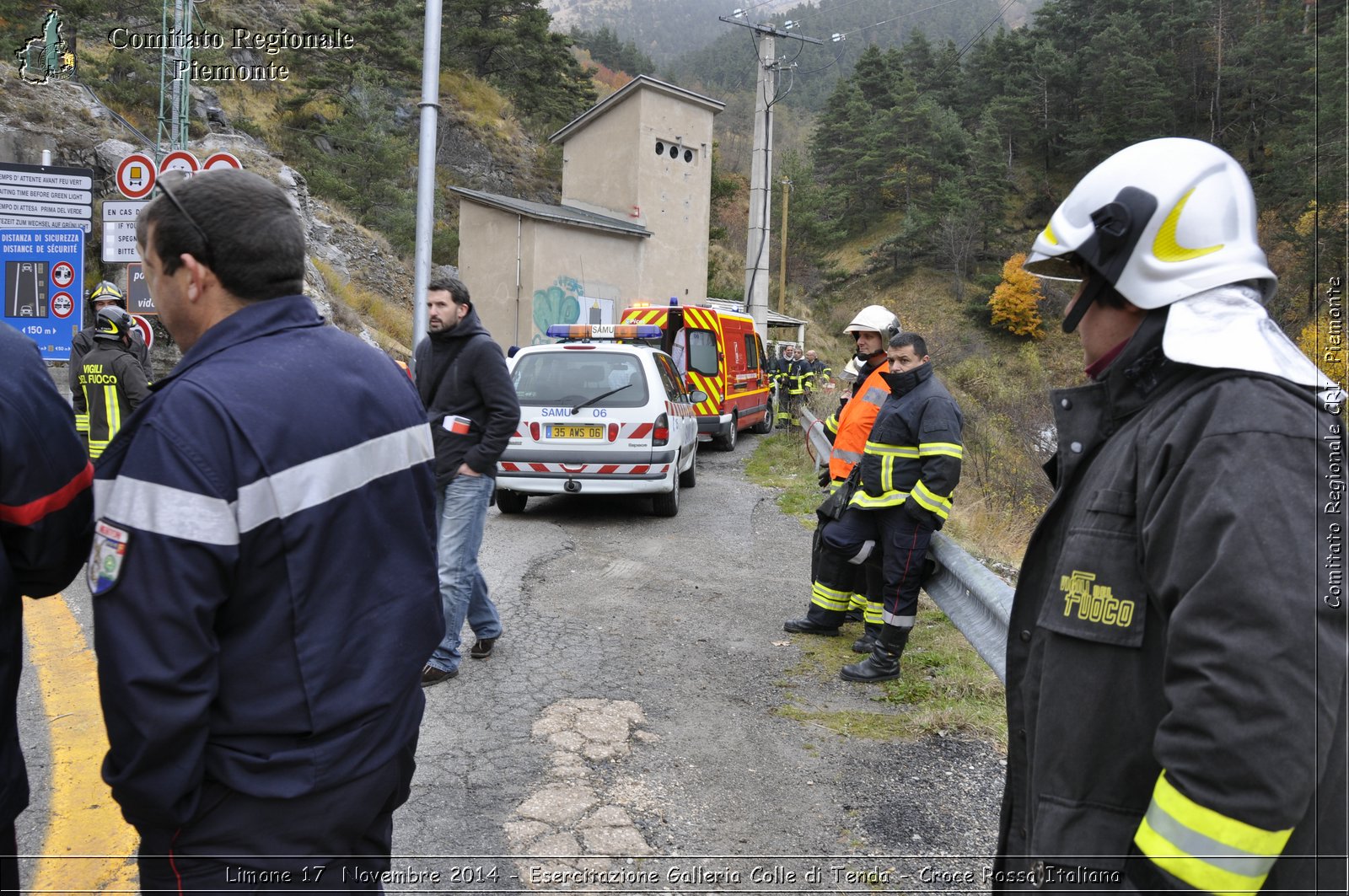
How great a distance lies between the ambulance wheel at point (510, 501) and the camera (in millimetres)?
9953

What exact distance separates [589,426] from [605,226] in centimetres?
1791

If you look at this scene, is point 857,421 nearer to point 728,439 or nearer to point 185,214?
point 185,214

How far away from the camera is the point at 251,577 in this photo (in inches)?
67.5

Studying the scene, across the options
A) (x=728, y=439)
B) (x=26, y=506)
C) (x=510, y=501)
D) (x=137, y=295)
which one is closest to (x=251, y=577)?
(x=26, y=506)

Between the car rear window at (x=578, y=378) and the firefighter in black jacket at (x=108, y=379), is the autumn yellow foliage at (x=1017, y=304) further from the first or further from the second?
the firefighter in black jacket at (x=108, y=379)

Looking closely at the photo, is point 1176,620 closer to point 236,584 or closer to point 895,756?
point 236,584

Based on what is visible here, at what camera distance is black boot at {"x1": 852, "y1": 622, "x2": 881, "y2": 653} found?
5.68 metres

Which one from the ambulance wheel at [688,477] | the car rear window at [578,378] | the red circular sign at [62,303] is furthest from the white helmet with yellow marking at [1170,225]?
the red circular sign at [62,303]

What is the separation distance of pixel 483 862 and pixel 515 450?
6.51m

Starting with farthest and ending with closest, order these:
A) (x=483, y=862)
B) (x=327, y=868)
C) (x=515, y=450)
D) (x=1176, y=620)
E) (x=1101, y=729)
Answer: (x=515, y=450) < (x=483, y=862) < (x=327, y=868) < (x=1101, y=729) < (x=1176, y=620)

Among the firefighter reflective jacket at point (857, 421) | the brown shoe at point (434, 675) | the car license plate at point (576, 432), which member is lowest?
the brown shoe at point (434, 675)

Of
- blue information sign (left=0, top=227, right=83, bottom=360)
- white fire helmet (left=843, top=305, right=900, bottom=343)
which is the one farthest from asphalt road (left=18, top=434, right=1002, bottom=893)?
blue information sign (left=0, top=227, right=83, bottom=360)

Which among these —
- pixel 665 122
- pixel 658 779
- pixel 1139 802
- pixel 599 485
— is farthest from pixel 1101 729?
pixel 665 122

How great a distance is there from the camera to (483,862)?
3172mm
